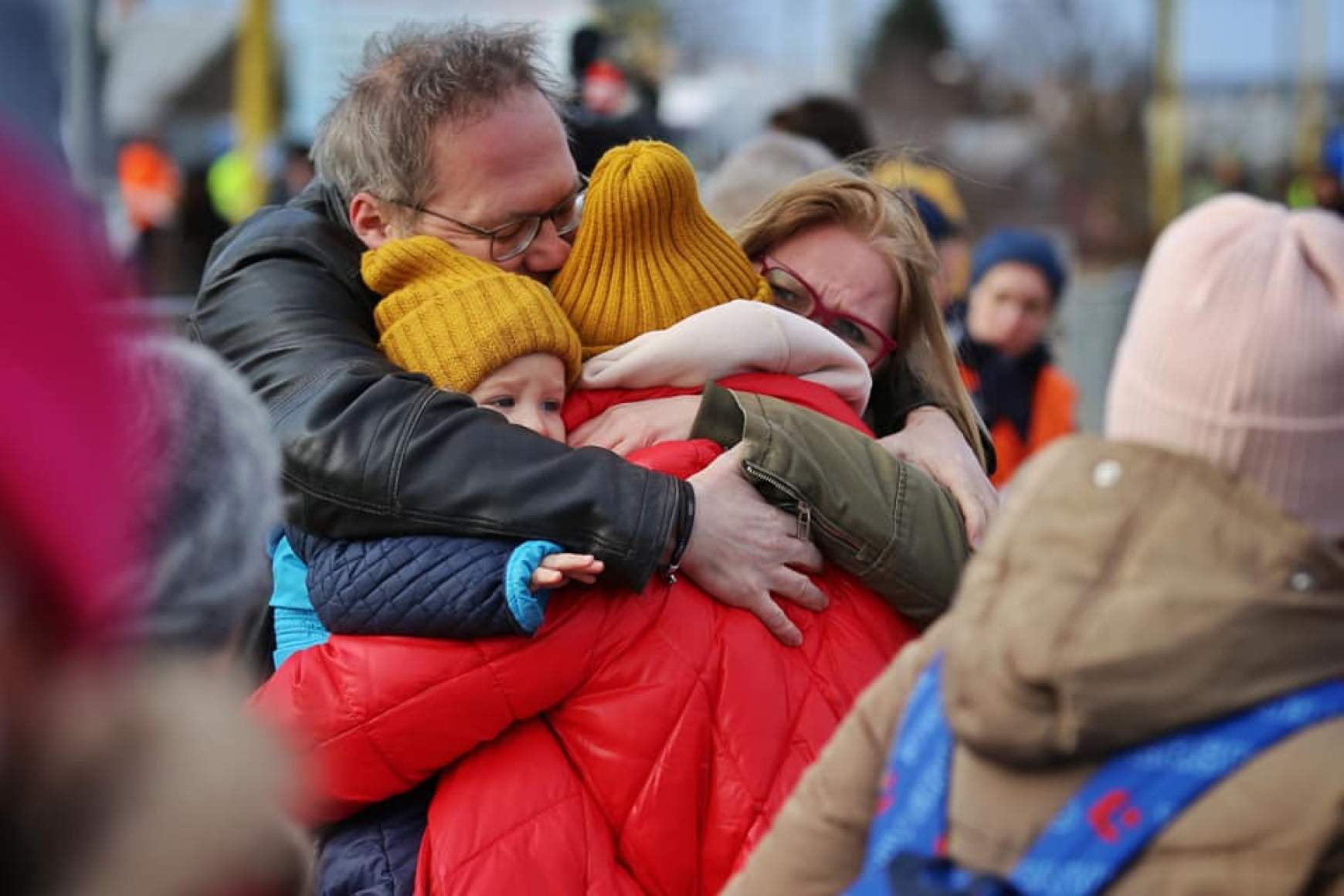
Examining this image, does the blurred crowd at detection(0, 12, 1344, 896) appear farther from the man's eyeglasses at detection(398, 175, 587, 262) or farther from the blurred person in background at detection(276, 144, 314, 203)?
the blurred person in background at detection(276, 144, 314, 203)

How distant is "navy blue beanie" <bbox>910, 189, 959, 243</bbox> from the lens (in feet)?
18.7

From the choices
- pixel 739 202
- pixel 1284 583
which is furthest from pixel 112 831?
pixel 739 202

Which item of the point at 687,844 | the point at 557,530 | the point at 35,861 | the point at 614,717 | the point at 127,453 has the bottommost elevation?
the point at 687,844

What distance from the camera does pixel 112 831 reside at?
102 centimetres

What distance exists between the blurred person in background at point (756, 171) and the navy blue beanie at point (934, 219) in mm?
605

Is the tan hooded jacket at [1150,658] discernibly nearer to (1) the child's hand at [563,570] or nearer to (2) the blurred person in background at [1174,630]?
(2) the blurred person in background at [1174,630]

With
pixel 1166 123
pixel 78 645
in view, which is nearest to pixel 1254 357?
pixel 78 645

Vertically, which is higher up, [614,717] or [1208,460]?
[1208,460]

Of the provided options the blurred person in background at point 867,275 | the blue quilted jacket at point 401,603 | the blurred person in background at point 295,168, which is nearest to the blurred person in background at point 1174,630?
the blue quilted jacket at point 401,603

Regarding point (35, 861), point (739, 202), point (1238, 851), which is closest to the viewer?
point (35, 861)

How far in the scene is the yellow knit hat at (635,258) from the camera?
8.58ft

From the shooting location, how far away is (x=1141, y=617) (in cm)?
149

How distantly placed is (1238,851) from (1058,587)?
260 mm

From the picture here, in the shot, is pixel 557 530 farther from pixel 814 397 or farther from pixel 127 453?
pixel 127 453
